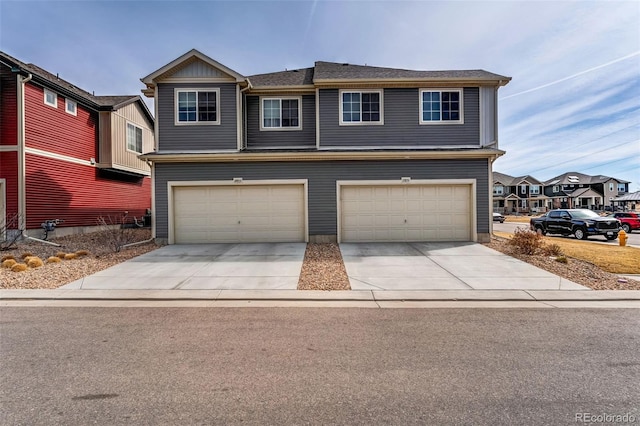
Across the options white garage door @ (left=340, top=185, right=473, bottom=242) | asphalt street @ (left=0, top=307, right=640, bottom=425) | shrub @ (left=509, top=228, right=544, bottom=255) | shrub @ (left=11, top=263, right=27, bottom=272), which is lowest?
asphalt street @ (left=0, top=307, right=640, bottom=425)

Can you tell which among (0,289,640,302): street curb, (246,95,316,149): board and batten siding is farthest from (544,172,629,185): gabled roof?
(0,289,640,302): street curb

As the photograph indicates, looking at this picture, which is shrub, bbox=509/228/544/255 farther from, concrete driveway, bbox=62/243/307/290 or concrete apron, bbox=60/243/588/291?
concrete driveway, bbox=62/243/307/290

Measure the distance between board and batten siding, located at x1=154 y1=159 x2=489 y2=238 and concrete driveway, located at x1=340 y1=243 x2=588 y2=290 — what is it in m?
1.80

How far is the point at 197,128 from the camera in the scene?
12.9 meters

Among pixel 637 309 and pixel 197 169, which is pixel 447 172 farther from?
pixel 197 169

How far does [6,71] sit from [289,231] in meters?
12.8

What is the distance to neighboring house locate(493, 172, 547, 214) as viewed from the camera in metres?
58.1

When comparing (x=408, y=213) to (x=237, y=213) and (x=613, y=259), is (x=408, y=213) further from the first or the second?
(x=237, y=213)

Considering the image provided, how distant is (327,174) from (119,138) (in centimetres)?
1254

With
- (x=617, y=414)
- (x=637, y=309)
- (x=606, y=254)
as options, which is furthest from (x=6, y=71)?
(x=606, y=254)

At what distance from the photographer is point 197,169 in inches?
495

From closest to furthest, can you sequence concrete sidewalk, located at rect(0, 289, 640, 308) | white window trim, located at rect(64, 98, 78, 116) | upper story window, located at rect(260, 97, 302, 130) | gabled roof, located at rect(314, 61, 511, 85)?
concrete sidewalk, located at rect(0, 289, 640, 308)
gabled roof, located at rect(314, 61, 511, 85)
upper story window, located at rect(260, 97, 302, 130)
white window trim, located at rect(64, 98, 78, 116)

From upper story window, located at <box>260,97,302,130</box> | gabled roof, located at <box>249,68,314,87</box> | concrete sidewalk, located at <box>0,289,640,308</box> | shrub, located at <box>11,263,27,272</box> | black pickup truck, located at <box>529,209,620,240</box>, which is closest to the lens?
concrete sidewalk, located at <box>0,289,640,308</box>

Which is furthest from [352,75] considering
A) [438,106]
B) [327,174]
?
[327,174]
